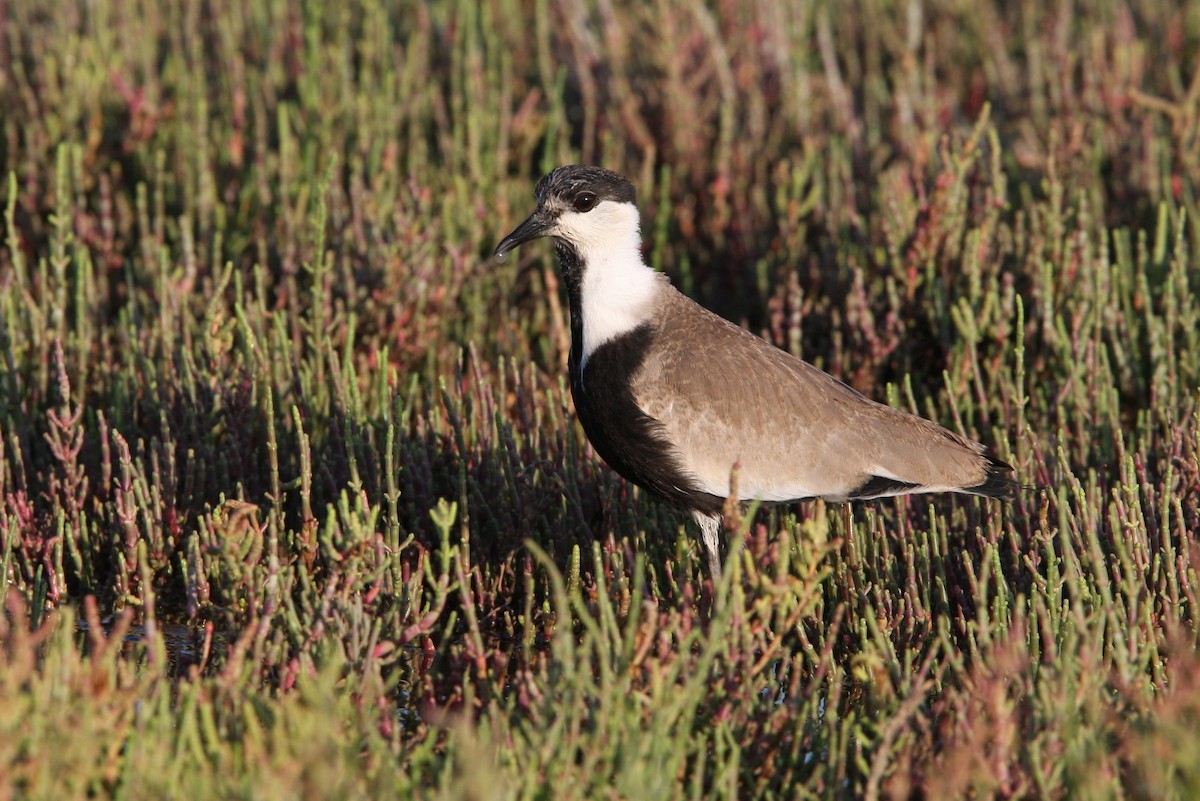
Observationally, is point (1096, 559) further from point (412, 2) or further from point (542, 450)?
point (412, 2)

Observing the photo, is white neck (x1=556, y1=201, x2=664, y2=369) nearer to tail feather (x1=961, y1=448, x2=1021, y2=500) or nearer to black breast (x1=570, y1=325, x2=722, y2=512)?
black breast (x1=570, y1=325, x2=722, y2=512)

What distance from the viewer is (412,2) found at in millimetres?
8344

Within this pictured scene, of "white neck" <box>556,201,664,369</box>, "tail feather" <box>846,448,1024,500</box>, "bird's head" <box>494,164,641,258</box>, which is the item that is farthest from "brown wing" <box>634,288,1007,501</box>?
"bird's head" <box>494,164,641,258</box>

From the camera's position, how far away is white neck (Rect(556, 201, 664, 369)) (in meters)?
4.61

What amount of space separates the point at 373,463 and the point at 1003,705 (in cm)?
252

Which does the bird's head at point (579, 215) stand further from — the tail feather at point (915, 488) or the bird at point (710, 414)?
the tail feather at point (915, 488)

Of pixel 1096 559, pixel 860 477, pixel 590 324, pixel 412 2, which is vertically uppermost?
pixel 412 2

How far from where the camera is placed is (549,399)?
Answer: 17.6 ft

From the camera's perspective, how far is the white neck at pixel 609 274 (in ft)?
15.1

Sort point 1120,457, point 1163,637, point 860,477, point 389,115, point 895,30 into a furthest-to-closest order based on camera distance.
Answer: point 895,30, point 389,115, point 1120,457, point 860,477, point 1163,637

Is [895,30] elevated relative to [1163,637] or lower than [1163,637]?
elevated

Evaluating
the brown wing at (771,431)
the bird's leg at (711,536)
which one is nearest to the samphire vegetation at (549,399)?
the bird's leg at (711,536)

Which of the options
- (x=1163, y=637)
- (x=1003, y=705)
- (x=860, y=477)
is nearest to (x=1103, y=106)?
(x=860, y=477)

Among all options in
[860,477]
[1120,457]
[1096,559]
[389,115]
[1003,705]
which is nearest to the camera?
[1003,705]
